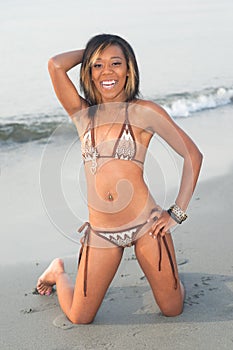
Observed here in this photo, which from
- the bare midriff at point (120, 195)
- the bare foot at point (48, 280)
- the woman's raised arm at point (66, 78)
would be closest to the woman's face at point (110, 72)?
the woman's raised arm at point (66, 78)

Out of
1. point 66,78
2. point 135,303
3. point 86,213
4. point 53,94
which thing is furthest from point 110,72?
point 53,94

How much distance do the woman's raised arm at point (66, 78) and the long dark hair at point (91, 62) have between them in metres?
0.07

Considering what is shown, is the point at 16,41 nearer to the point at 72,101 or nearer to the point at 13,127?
the point at 13,127

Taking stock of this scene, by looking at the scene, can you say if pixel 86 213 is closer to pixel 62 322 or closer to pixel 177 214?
pixel 62 322

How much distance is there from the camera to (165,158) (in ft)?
23.9

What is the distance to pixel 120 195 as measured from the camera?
3734mm

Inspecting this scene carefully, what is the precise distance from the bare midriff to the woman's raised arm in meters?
0.41

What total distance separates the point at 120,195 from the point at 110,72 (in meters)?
0.71

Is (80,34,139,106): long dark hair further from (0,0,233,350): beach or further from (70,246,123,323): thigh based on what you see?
(70,246,123,323): thigh

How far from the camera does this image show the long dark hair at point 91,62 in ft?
12.1

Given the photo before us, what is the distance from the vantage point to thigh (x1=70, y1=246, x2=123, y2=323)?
3.72m

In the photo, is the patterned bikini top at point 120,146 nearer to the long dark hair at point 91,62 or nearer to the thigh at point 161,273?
the long dark hair at point 91,62

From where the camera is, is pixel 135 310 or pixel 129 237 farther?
pixel 135 310

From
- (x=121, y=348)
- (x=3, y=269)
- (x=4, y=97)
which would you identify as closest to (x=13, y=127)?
(x=4, y=97)
